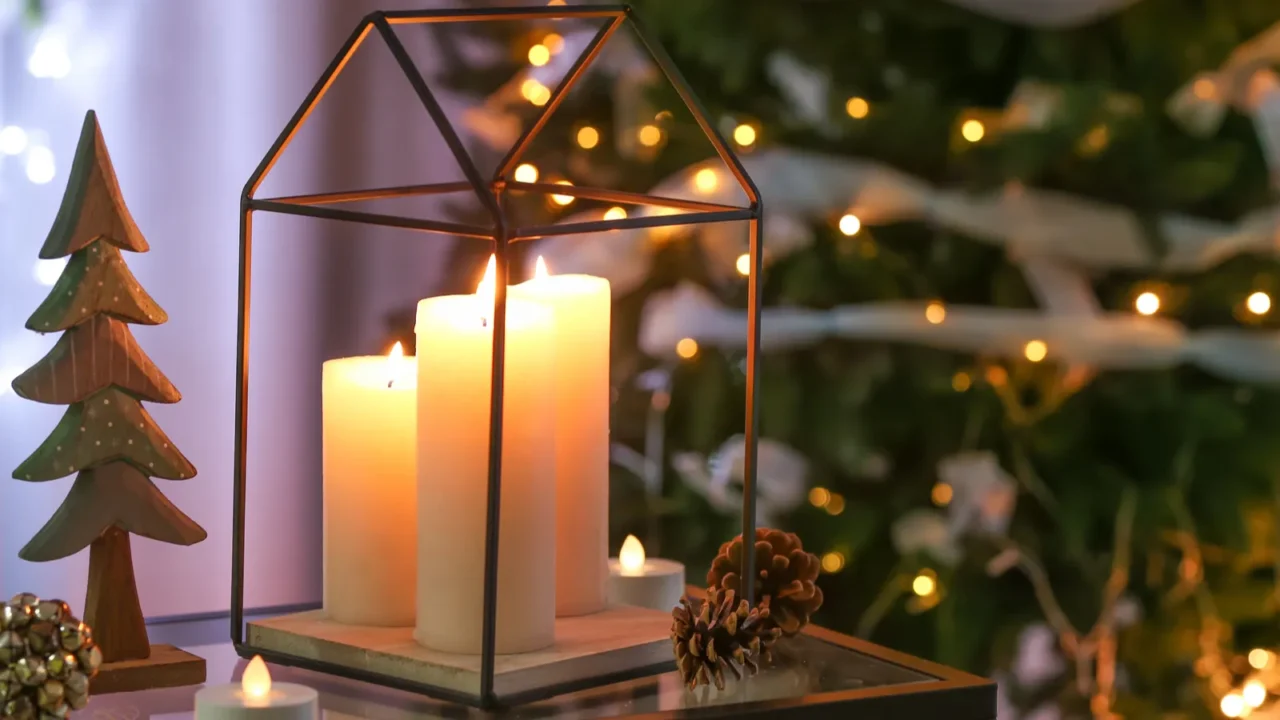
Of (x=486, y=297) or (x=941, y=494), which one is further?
(x=941, y=494)

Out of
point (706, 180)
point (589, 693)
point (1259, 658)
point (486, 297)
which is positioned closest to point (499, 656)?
point (589, 693)

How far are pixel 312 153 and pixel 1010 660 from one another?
3.59ft

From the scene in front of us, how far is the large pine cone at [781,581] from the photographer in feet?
2.79

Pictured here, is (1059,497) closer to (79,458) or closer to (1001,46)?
A: (1001,46)

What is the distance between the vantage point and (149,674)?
75cm

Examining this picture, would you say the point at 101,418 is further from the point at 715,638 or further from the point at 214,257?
the point at 214,257

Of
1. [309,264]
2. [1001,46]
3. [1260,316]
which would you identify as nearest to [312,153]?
[309,264]

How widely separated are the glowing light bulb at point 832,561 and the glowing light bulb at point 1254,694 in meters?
0.49

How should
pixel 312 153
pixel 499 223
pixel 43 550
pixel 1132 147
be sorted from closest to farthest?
pixel 499 223 < pixel 43 550 < pixel 1132 147 < pixel 312 153

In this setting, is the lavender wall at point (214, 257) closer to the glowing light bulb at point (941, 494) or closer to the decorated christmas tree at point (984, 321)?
the decorated christmas tree at point (984, 321)

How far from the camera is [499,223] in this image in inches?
26.0

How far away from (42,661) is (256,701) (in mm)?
95

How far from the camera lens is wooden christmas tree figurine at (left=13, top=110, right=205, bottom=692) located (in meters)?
0.77

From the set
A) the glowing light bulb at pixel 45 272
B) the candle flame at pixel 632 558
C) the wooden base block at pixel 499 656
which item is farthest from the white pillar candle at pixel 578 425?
the glowing light bulb at pixel 45 272
